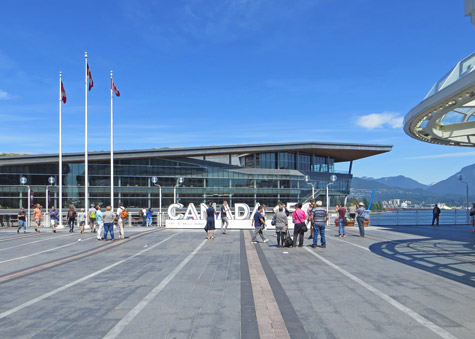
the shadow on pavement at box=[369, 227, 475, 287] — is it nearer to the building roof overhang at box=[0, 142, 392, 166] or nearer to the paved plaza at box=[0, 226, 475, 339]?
the paved plaza at box=[0, 226, 475, 339]

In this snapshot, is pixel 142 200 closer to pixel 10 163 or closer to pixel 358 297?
pixel 10 163

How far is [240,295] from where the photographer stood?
24.5ft

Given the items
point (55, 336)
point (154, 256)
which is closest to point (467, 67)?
point (154, 256)

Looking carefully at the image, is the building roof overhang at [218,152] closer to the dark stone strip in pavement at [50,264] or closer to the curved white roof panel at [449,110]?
the curved white roof panel at [449,110]

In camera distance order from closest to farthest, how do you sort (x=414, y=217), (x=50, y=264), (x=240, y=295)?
(x=240, y=295) < (x=50, y=264) < (x=414, y=217)

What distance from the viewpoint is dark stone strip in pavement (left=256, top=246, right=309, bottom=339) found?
17.5 feet

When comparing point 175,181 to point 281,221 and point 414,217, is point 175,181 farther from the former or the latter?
point 281,221

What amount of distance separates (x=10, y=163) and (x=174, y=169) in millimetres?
20902

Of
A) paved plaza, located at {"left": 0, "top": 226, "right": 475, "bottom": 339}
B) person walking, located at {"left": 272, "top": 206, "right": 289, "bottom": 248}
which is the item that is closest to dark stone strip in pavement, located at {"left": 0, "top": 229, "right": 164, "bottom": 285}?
paved plaza, located at {"left": 0, "top": 226, "right": 475, "bottom": 339}

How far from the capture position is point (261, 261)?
11.8m

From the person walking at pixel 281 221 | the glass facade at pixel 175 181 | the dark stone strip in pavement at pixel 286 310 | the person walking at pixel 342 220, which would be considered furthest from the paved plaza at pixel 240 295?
the glass facade at pixel 175 181

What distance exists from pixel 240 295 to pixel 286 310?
130 cm

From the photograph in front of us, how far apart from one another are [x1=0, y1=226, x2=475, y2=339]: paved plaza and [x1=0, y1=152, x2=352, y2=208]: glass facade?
42.3 meters

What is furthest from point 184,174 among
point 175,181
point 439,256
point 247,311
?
point 247,311
